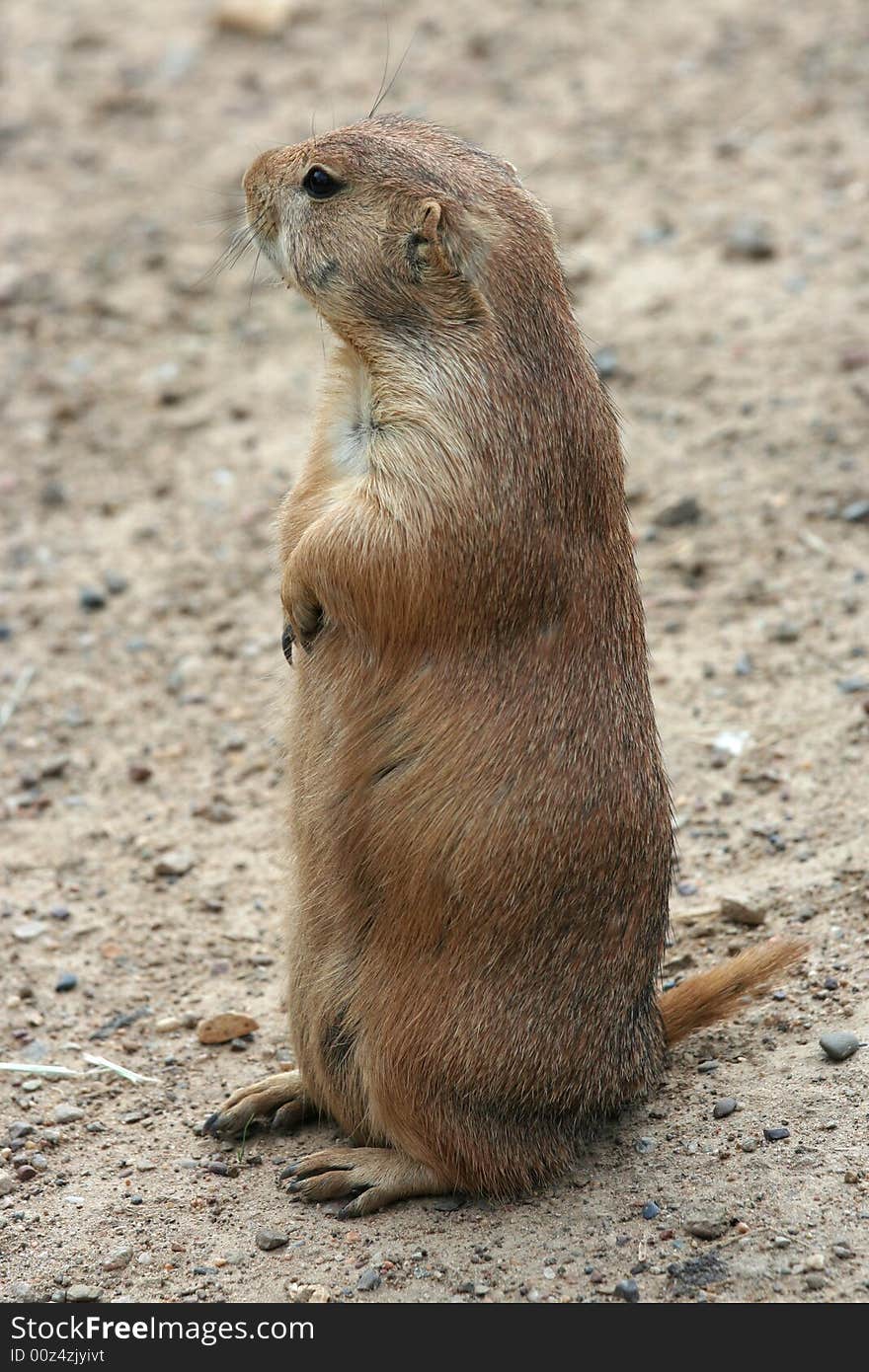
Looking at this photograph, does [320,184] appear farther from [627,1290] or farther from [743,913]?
[627,1290]

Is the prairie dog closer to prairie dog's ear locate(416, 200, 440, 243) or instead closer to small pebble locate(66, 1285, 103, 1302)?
prairie dog's ear locate(416, 200, 440, 243)

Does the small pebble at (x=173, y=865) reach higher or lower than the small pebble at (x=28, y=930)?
higher

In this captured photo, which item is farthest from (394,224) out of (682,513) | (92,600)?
(92,600)

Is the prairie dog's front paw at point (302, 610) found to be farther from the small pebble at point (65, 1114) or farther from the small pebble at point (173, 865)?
the small pebble at point (173, 865)

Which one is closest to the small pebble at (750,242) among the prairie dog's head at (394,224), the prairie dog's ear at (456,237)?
the prairie dog's head at (394,224)

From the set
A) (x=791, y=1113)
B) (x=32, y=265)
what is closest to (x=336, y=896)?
(x=791, y=1113)

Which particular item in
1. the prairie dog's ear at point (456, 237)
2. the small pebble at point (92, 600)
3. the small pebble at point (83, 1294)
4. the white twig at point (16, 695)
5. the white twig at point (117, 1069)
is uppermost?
the prairie dog's ear at point (456, 237)

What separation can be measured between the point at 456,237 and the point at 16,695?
136 inches

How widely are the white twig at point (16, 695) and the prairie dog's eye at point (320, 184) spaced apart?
306 cm

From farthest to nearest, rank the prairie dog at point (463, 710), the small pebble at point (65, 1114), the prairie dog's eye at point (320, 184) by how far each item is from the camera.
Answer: the small pebble at point (65, 1114), the prairie dog's eye at point (320, 184), the prairie dog at point (463, 710)

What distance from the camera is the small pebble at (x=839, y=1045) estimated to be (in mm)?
4363

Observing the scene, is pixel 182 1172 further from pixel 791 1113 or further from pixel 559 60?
pixel 559 60

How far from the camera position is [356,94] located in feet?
33.1

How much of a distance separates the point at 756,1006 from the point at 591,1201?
0.95 meters
